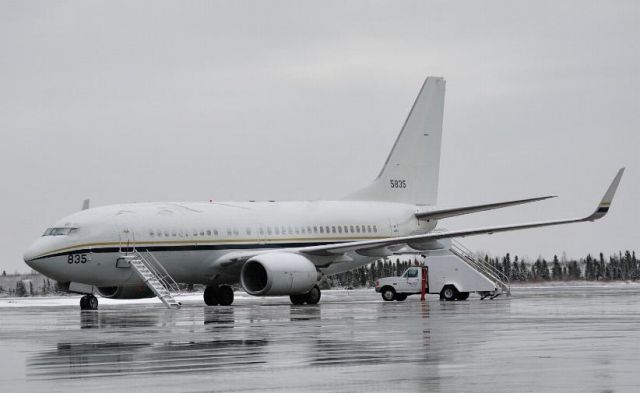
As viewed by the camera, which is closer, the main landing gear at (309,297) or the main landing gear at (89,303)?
the main landing gear at (89,303)

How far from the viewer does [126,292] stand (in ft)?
142

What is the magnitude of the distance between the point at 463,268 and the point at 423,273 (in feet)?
5.31

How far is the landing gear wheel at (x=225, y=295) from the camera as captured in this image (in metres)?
45.2

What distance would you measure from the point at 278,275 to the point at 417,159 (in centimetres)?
1311

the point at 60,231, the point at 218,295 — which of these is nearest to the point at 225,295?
the point at 218,295

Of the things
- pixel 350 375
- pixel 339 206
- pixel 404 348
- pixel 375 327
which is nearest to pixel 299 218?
pixel 339 206

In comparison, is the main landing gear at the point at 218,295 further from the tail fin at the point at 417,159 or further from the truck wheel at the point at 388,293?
the tail fin at the point at 417,159

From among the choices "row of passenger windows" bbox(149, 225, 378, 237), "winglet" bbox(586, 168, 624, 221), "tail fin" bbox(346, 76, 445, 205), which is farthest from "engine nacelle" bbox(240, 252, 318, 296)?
"winglet" bbox(586, 168, 624, 221)

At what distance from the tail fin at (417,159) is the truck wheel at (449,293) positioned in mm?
5303

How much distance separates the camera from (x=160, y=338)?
22.9 m

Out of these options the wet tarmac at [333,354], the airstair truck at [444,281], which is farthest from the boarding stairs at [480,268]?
the wet tarmac at [333,354]

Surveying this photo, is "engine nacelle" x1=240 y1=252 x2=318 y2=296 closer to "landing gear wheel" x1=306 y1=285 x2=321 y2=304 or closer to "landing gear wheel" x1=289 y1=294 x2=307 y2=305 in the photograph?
"landing gear wheel" x1=306 y1=285 x2=321 y2=304

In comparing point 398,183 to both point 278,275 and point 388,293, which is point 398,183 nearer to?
point 388,293

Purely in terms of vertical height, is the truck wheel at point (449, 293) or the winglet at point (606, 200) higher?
the winglet at point (606, 200)
